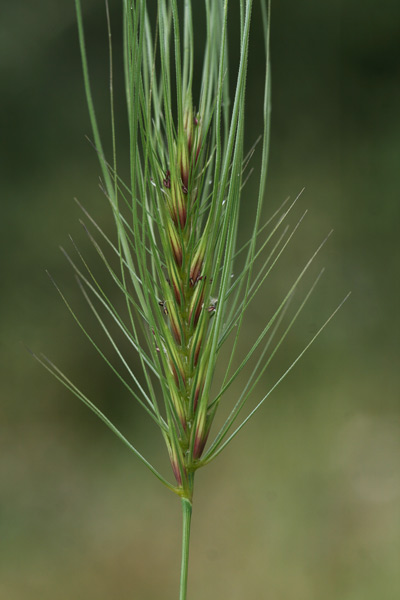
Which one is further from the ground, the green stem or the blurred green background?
the green stem

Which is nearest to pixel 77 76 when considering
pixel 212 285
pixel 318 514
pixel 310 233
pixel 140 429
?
pixel 310 233

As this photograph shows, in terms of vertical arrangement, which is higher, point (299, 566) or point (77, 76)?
point (77, 76)

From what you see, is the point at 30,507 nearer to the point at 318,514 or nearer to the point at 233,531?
the point at 233,531

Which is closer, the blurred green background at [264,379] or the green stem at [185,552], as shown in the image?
the green stem at [185,552]

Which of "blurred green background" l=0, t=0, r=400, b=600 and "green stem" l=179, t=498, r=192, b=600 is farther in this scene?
"blurred green background" l=0, t=0, r=400, b=600

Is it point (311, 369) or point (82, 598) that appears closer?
point (82, 598)

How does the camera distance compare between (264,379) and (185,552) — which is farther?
(264,379)

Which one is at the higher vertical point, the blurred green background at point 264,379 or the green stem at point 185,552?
the green stem at point 185,552

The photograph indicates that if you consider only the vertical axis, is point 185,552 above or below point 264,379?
above
